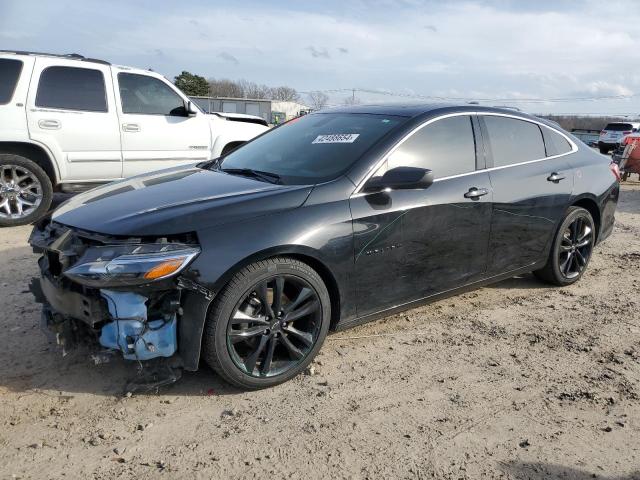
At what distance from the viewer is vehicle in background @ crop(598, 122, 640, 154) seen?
26094 millimetres

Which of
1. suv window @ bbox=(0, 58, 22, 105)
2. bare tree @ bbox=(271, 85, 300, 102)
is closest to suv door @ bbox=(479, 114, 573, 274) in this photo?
suv window @ bbox=(0, 58, 22, 105)

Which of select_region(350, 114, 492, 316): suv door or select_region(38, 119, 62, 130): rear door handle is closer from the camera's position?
select_region(350, 114, 492, 316): suv door

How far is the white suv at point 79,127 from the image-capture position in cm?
646

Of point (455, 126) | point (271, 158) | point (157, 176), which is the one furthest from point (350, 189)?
point (157, 176)

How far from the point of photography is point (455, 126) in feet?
13.0

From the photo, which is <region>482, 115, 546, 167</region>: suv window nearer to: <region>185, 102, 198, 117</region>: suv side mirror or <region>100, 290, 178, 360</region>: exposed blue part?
<region>100, 290, 178, 360</region>: exposed blue part

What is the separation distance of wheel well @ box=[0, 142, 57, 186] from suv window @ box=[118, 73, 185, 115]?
118 cm

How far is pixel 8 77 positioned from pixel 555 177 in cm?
625

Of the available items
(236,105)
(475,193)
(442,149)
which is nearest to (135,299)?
(442,149)

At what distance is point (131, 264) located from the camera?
2.64 m

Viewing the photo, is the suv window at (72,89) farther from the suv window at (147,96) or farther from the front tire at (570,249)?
the front tire at (570,249)

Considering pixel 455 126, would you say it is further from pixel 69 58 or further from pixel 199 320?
pixel 69 58

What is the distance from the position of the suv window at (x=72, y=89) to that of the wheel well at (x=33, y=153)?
1.76ft

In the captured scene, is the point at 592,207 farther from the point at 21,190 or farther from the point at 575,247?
the point at 21,190
